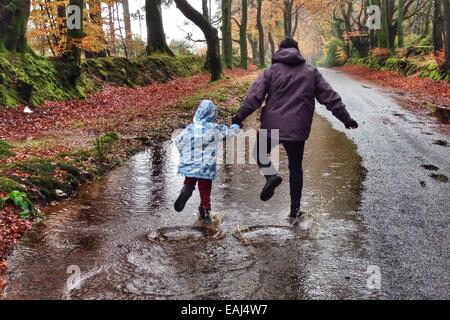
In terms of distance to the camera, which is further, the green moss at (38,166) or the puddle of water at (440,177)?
the puddle of water at (440,177)

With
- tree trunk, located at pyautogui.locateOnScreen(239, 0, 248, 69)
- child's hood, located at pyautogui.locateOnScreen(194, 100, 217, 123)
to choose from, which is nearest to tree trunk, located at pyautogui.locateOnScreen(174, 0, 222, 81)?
child's hood, located at pyautogui.locateOnScreen(194, 100, 217, 123)

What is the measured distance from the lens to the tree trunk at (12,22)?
14.6 metres

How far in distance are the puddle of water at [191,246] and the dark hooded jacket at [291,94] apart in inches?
46.9

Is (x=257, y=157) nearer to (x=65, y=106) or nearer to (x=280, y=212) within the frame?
(x=280, y=212)

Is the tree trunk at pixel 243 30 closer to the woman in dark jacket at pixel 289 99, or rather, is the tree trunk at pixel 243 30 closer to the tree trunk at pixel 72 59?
the tree trunk at pixel 72 59

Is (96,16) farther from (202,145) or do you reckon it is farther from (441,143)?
(202,145)

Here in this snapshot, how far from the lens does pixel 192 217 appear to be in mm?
6047

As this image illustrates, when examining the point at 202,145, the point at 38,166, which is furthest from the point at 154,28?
the point at 202,145

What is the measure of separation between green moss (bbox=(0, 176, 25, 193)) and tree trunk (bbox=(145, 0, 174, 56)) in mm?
21290

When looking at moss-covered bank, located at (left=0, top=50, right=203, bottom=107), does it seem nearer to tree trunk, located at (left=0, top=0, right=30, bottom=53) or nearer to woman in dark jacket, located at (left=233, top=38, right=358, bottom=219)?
tree trunk, located at (left=0, top=0, right=30, bottom=53)

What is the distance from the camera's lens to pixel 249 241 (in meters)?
5.13

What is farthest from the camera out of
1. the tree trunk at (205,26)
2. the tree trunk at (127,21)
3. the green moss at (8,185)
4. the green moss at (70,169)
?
the tree trunk at (127,21)

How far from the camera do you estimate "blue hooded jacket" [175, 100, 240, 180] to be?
5.59 m

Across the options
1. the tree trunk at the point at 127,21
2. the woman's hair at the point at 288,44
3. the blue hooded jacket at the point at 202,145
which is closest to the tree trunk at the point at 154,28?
the tree trunk at the point at 127,21
